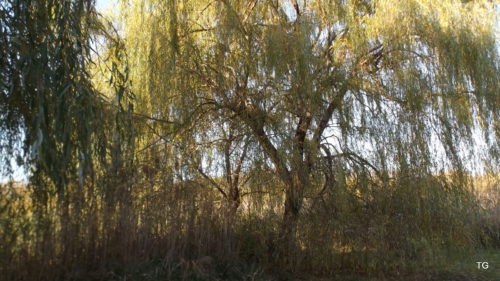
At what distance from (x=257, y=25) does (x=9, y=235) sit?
442 cm

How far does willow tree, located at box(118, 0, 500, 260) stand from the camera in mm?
6555

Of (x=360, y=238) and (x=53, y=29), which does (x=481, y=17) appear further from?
(x=53, y=29)

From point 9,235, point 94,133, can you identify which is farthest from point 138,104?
point 9,235

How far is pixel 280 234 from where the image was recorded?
6.69 m

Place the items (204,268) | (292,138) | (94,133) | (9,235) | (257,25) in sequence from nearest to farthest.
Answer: (9,235)
(94,133)
(204,268)
(292,138)
(257,25)
